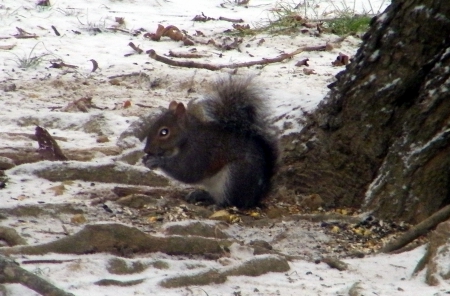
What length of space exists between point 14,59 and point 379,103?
10.8ft

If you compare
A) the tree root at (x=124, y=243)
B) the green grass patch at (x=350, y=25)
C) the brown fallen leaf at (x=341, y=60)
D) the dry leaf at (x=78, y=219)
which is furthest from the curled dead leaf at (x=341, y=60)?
the tree root at (x=124, y=243)

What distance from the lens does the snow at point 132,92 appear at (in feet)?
8.93

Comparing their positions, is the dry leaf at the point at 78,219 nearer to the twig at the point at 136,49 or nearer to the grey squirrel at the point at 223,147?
the grey squirrel at the point at 223,147

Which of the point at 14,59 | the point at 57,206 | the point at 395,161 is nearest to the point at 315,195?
the point at 395,161

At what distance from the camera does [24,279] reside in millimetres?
2262

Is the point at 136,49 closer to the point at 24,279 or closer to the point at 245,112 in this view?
the point at 245,112

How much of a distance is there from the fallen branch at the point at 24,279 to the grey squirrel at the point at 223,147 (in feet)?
6.01

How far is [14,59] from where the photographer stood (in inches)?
239

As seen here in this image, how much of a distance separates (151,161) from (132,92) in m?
1.56

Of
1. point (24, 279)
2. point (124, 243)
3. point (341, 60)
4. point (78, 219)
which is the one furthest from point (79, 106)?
point (24, 279)

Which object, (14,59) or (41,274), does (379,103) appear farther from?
(14,59)

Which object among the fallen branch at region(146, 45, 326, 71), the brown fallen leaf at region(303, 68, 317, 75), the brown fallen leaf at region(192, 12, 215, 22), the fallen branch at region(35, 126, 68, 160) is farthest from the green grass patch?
the fallen branch at region(35, 126, 68, 160)

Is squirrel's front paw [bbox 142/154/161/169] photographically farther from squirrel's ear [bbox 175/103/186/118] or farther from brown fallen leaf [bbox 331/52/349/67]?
brown fallen leaf [bbox 331/52/349/67]

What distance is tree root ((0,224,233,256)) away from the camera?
113 inches
